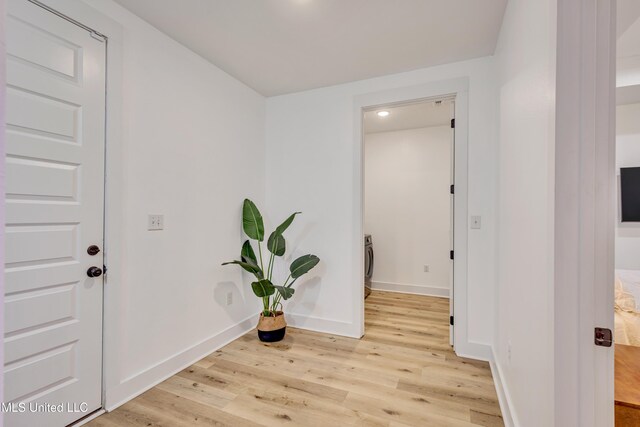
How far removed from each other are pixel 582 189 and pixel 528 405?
3.32 ft

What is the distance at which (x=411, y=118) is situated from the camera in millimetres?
3975

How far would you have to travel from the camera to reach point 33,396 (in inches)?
58.6

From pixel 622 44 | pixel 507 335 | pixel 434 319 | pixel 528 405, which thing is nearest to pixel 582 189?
pixel 528 405

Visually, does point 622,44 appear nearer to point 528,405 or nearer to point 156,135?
point 528,405

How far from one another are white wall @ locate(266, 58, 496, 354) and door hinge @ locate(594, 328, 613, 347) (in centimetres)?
163

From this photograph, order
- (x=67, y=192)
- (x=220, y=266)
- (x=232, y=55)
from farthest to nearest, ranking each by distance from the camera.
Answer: (x=220, y=266), (x=232, y=55), (x=67, y=192)

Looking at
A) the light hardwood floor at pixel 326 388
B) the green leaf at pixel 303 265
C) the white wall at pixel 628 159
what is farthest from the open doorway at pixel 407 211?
the white wall at pixel 628 159

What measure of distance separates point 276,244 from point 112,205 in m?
1.38

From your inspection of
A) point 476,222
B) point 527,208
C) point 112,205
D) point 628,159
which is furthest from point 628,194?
point 112,205

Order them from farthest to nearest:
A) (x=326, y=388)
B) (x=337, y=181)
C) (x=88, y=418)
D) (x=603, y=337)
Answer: (x=337, y=181) → (x=326, y=388) → (x=88, y=418) → (x=603, y=337)

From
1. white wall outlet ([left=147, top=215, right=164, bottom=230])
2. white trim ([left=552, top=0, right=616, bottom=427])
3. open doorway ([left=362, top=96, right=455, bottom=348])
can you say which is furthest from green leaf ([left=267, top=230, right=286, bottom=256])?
white trim ([left=552, top=0, right=616, bottom=427])

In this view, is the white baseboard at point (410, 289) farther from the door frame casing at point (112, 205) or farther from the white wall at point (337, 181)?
the door frame casing at point (112, 205)

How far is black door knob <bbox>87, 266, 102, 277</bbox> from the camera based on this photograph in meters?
1.72

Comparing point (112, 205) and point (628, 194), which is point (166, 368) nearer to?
point (112, 205)
